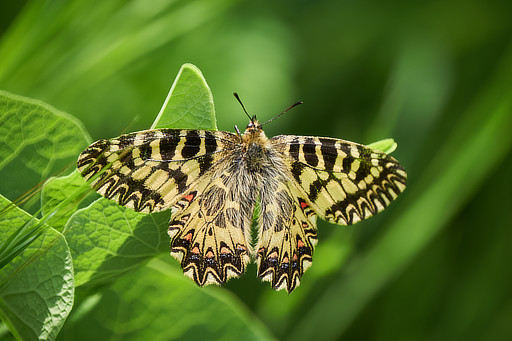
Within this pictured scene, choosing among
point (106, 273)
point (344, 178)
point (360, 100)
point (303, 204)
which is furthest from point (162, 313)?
point (360, 100)

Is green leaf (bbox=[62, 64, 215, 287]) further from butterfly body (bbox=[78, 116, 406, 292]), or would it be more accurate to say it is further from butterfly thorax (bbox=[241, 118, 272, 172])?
butterfly thorax (bbox=[241, 118, 272, 172])

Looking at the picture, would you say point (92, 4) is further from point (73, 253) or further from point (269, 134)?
point (73, 253)

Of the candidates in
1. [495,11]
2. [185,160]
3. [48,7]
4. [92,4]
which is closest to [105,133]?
[92,4]

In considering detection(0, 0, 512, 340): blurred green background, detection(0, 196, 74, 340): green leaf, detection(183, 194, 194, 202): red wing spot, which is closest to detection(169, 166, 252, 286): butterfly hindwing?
detection(183, 194, 194, 202): red wing spot

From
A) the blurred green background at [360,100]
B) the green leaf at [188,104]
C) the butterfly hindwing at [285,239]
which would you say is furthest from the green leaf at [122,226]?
the blurred green background at [360,100]

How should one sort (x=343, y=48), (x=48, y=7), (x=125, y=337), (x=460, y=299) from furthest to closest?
(x=343, y=48) → (x=460, y=299) → (x=48, y=7) → (x=125, y=337)

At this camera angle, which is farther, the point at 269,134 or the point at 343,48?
the point at 343,48
